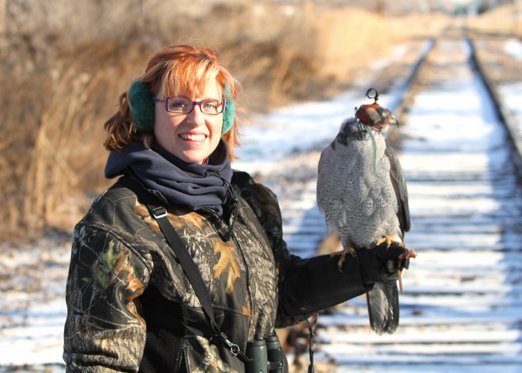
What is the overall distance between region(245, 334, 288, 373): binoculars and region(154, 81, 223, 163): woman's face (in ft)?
1.86

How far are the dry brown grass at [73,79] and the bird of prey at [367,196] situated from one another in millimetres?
629

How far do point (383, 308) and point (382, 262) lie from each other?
15.2 inches

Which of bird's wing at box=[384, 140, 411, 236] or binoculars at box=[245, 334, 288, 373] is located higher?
bird's wing at box=[384, 140, 411, 236]

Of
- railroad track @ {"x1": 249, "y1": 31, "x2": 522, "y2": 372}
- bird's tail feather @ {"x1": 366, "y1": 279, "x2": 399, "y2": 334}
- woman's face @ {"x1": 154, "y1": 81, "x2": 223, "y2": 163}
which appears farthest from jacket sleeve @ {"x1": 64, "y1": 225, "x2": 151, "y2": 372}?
railroad track @ {"x1": 249, "y1": 31, "x2": 522, "y2": 372}

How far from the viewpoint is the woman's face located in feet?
8.14

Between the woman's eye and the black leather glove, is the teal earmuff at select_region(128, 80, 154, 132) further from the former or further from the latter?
the black leather glove

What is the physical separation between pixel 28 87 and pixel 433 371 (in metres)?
5.02

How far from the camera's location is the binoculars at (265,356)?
2.48 metres

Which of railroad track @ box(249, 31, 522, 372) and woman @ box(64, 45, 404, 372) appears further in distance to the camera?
railroad track @ box(249, 31, 522, 372)

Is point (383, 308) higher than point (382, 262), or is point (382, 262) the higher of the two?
point (382, 262)

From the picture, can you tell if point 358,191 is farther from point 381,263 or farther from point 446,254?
point 446,254

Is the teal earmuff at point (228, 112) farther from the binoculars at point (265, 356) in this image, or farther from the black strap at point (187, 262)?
the binoculars at point (265, 356)

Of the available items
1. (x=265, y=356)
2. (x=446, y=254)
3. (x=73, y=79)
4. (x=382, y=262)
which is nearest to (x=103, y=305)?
(x=265, y=356)

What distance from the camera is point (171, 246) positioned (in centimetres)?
235
